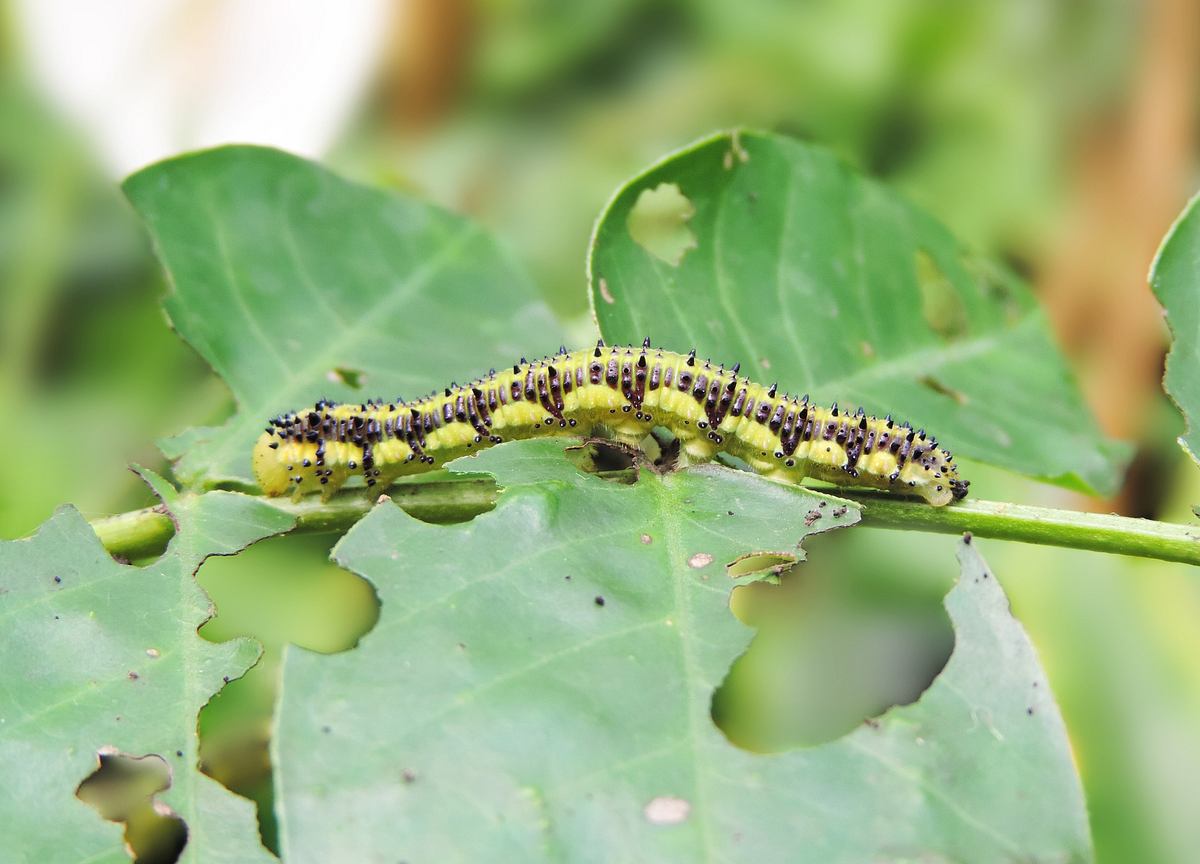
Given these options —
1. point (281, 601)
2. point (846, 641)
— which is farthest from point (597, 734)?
point (846, 641)

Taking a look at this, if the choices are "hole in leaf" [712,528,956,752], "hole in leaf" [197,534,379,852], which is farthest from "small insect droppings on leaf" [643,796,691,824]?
"hole in leaf" [712,528,956,752]

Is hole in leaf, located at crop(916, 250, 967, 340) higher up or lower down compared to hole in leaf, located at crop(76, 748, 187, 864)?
higher up

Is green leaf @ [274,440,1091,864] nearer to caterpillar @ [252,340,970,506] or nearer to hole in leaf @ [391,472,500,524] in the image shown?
hole in leaf @ [391,472,500,524]

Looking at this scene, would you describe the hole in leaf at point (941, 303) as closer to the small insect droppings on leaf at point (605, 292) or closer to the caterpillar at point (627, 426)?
the caterpillar at point (627, 426)

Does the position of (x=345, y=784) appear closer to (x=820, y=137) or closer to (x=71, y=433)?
(x=71, y=433)

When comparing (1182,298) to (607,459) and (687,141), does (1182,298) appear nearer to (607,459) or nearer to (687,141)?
(607,459)

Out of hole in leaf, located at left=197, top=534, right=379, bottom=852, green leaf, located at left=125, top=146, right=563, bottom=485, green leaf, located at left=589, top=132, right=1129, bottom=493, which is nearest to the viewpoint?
green leaf, located at left=589, top=132, right=1129, bottom=493

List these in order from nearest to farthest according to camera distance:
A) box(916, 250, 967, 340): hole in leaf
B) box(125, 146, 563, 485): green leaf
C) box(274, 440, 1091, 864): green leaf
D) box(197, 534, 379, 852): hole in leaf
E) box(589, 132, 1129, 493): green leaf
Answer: box(274, 440, 1091, 864): green leaf, box(589, 132, 1129, 493): green leaf, box(125, 146, 563, 485): green leaf, box(916, 250, 967, 340): hole in leaf, box(197, 534, 379, 852): hole in leaf

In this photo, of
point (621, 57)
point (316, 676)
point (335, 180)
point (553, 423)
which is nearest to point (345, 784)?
point (316, 676)
